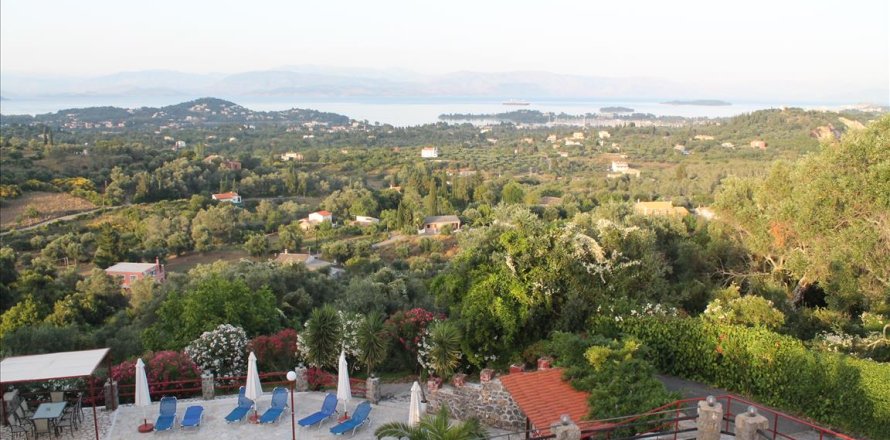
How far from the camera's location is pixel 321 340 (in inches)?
410

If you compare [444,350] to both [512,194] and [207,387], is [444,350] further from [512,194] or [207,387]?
[512,194]

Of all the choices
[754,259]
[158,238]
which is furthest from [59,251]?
[754,259]

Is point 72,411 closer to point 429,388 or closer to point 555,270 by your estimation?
point 429,388

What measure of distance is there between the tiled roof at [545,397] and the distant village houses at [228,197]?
50821 mm

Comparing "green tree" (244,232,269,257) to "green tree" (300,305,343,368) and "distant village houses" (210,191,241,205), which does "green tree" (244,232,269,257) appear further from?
"green tree" (300,305,343,368)

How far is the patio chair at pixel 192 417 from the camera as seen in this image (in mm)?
8398

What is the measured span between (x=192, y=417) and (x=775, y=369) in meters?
8.14

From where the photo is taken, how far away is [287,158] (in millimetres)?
89750

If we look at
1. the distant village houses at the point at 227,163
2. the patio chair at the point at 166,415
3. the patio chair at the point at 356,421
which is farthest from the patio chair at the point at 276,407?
the distant village houses at the point at 227,163

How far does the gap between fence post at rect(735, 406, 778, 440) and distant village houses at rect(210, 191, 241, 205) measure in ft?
174

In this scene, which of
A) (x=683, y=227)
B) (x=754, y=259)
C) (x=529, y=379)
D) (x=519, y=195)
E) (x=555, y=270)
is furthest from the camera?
(x=519, y=195)

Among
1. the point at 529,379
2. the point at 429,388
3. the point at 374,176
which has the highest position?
the point at 529,379

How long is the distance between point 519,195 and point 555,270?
48434 millimetres

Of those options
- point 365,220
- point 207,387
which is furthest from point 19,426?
point 365,220
